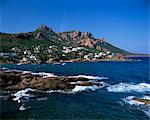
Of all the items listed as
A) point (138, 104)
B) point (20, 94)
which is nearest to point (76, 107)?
point (138, 104)

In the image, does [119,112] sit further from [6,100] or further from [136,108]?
[6,100]

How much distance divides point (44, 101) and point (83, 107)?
2398mm

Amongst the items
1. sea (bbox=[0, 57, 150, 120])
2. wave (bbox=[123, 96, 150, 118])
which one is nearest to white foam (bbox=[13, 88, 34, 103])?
sea (bbox=[0, 57, 150, 120])

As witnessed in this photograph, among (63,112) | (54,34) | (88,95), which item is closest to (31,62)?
(88,95)

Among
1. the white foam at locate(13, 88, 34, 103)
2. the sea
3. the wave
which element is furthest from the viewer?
the white foam at locate(13, 88, 34, 103)

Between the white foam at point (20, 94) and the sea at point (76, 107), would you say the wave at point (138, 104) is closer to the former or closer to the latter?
the sea at point (76, 107)

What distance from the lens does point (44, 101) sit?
1408cm

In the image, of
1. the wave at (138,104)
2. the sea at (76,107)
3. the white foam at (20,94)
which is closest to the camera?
the sea at (76,107)

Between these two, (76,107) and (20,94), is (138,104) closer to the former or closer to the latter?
(76,107)

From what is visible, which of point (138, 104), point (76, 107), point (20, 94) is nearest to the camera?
point (76, 107)

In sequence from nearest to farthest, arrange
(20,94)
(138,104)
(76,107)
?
(76,107) → (138,104) → (20,94)

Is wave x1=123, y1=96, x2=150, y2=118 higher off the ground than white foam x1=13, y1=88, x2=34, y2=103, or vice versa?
white foam x1=13, y1=88, x2=34, y2=103

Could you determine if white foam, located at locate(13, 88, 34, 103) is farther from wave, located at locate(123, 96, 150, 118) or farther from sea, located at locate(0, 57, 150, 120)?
wave, located at locate(123, 96, 150, 118)

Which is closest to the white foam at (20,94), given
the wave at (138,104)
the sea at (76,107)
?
the sea at (76,107)
